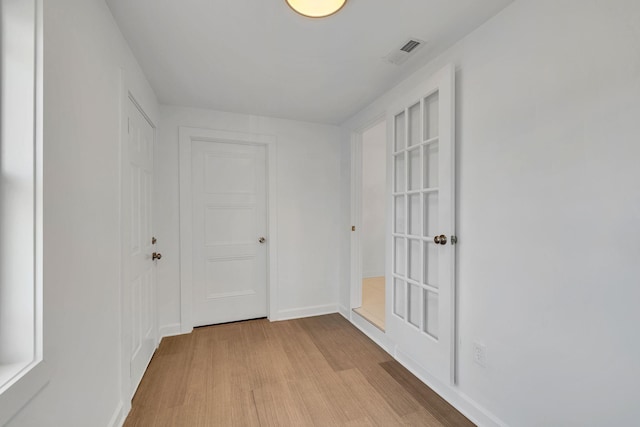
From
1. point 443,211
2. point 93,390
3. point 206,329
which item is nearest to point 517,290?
point 443,211

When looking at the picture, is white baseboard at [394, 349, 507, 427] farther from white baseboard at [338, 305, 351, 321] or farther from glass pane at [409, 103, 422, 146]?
glass pane at [409, 103, 422, 146]

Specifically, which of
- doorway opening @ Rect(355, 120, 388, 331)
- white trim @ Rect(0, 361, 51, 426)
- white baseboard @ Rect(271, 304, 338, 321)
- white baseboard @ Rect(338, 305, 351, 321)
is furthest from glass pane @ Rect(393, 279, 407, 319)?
doorway opening @ Rect(355, 120, 388, 331)

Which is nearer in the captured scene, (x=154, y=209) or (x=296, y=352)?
(x=296, y=352)

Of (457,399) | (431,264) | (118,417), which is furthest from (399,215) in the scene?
(118,417)

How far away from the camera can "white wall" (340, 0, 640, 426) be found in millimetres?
1043

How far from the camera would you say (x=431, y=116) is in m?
1.91

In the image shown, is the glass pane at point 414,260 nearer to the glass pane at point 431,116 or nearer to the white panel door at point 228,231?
the glass pane at point 431,116

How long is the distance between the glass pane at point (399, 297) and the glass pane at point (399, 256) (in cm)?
9

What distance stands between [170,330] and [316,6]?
2.96 metres

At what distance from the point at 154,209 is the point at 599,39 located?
3150mm

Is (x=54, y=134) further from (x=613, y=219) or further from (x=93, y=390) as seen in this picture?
(x=613, y=219)

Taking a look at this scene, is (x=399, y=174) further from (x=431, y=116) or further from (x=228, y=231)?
(x=228, y=231)

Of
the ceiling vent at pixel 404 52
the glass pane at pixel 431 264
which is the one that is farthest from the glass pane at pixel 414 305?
the ceiling vent at pixel 404 52

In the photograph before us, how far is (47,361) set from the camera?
900 mm
